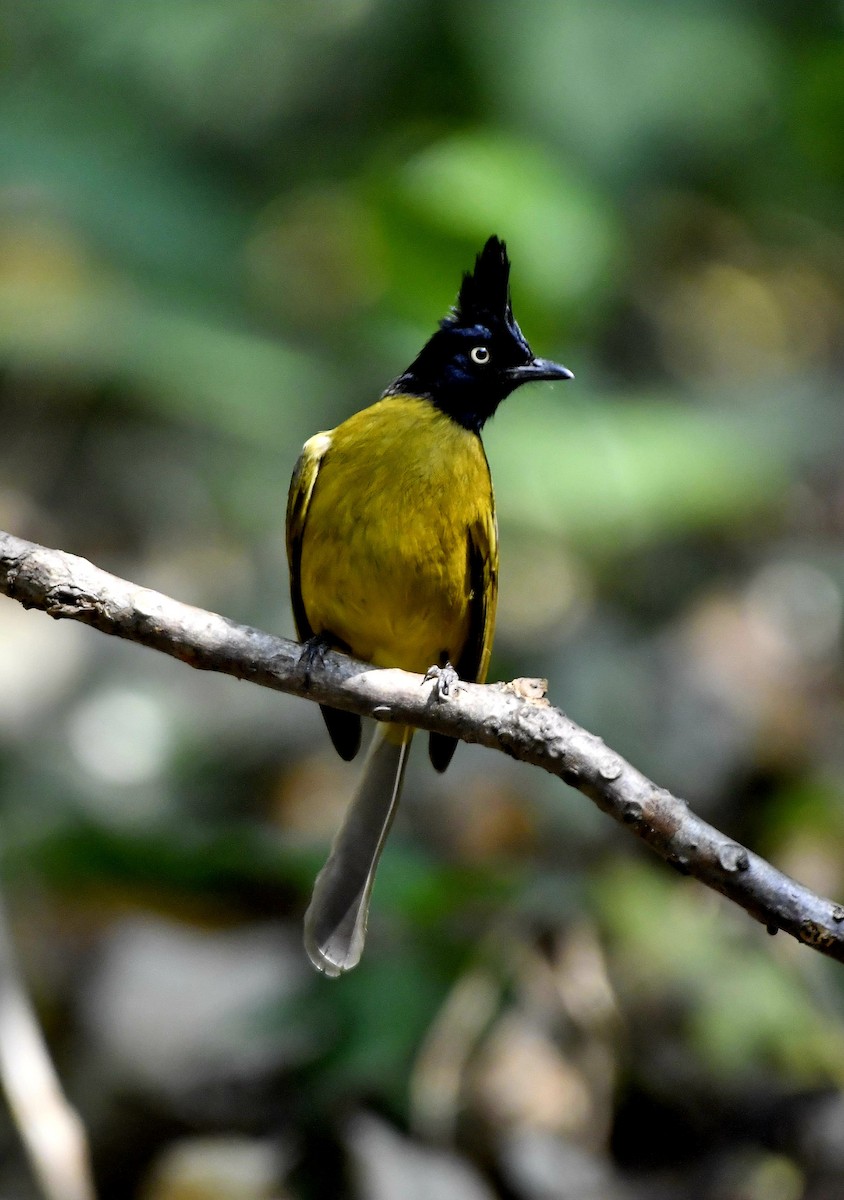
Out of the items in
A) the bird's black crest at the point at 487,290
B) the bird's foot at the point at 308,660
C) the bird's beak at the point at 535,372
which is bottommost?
the bird's foot at the point at 308,660

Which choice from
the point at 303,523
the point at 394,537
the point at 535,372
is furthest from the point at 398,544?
the point at 535,372

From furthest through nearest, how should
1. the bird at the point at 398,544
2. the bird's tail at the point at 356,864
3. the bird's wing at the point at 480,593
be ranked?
1. the bird's wing at the point at 480,593
2. the bird at the point at 398,544
3. the bird's tail at the point at 356,864

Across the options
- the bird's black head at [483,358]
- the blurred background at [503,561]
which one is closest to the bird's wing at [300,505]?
the bird's black head at [483,358]

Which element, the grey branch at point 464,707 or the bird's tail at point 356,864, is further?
the bird's tail at point 356,864

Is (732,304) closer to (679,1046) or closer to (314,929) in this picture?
(679,1046)

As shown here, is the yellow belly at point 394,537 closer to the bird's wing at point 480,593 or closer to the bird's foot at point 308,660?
the bird's wing at point 480,593

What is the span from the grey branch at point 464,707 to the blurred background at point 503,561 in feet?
4.18

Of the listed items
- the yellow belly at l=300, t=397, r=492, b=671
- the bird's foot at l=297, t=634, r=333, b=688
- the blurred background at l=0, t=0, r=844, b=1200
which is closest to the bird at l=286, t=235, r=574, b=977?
the yellow belly at l=300, t=397, r=492, b=671

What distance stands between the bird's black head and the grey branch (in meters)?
1.28

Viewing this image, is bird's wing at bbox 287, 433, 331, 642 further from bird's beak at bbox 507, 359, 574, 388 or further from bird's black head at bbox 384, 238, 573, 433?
bird's beak at bbox 507, 359, 574, 388

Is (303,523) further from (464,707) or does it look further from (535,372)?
(464,707)

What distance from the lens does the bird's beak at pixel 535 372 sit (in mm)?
4211

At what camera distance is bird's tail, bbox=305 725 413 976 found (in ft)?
12.0

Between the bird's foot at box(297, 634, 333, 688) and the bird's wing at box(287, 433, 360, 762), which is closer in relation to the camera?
the bird's foot at box(297, 634, 333, 688)
